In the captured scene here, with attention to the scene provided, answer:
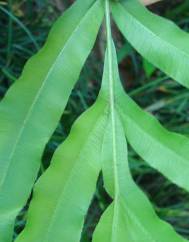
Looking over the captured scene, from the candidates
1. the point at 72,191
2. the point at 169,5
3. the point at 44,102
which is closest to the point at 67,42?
the point at 44,102

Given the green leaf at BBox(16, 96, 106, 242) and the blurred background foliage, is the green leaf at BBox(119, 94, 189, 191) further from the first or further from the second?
the blurred background foliage

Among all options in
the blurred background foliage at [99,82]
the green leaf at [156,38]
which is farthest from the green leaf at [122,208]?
the blurred background foliage at [99,82]

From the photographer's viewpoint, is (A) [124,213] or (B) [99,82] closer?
(A) [124,213]

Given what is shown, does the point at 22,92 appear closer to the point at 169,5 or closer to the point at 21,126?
the point at 21,126

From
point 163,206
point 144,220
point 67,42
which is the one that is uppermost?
point 67,42

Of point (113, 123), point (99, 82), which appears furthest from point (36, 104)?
point (99, 82)

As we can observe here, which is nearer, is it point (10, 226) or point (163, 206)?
point (10, 226)

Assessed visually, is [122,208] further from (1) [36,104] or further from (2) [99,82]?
(2) [99,82]
